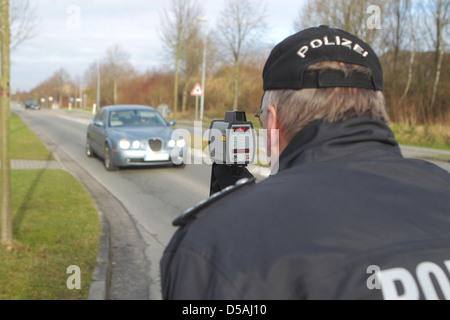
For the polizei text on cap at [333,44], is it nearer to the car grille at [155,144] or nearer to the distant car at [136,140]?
the distant car at [136,140]

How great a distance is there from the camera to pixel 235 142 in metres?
1.62

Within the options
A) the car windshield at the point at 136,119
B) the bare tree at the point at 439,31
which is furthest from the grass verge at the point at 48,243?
the bare tree at the point at 439,31

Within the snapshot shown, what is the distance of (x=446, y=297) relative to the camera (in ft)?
3.32

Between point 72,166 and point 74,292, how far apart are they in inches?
339

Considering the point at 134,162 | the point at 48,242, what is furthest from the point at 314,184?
the point at 134,162

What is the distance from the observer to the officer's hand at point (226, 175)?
5.23ft

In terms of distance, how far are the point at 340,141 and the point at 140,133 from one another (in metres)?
10.1

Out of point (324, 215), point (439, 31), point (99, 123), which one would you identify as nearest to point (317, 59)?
point (324, 215)

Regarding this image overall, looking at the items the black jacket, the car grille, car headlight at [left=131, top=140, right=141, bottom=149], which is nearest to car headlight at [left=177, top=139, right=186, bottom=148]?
the car grille

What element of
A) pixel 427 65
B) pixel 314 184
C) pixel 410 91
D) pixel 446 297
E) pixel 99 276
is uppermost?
pixel 427 65

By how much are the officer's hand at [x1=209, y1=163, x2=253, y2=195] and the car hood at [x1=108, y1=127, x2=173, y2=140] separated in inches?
364

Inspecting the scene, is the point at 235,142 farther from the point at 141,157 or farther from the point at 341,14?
the point at 341,14

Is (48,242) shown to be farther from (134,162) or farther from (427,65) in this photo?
(427,65)

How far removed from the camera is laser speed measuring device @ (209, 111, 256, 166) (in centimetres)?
160
